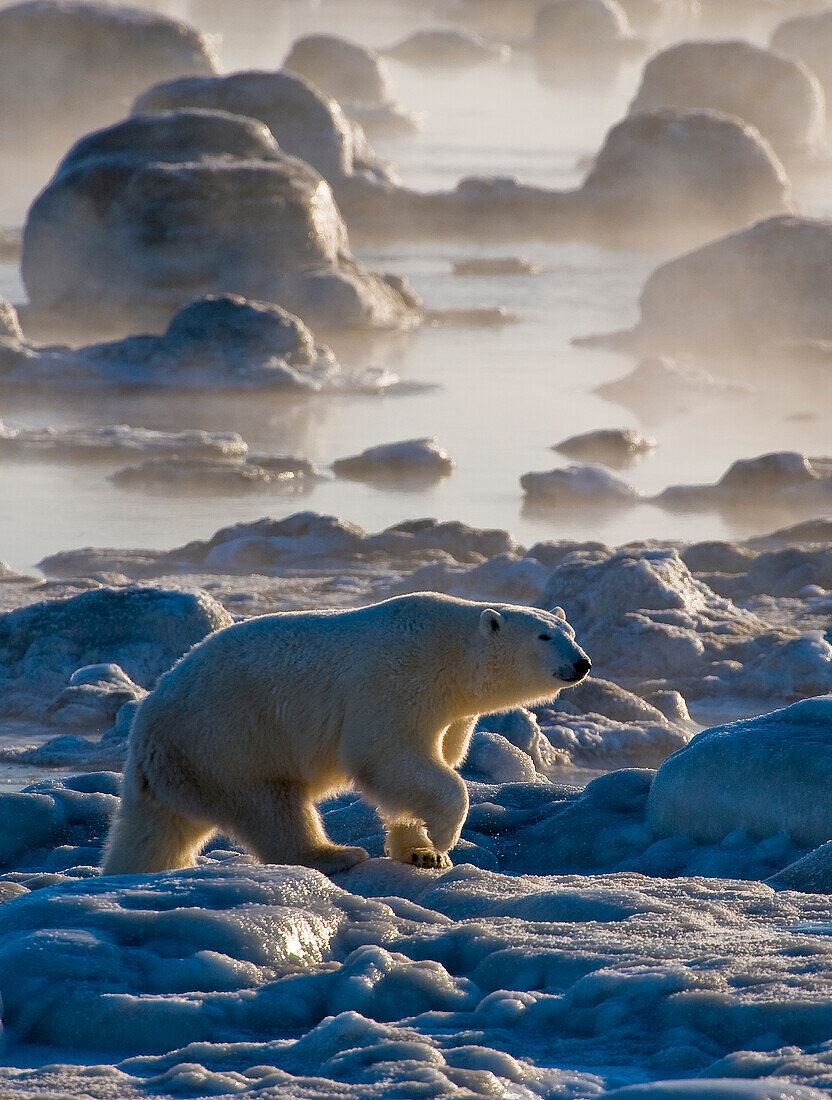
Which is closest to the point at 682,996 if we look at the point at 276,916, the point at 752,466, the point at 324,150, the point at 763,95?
the point at 276,916

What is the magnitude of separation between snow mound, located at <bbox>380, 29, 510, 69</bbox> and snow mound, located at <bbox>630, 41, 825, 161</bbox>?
3490 cm

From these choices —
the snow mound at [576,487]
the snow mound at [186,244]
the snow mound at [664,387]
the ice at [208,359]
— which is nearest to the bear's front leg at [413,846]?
the snow mound at [576,487]

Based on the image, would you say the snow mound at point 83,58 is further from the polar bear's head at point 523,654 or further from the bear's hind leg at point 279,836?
the bear's hind leg at point 279,836

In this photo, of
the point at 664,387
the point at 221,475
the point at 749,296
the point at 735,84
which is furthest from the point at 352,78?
the point at 221,475

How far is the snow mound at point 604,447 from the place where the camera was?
56.9 feet

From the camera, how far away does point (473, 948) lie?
435 centimetres

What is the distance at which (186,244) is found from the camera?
26.2 metres

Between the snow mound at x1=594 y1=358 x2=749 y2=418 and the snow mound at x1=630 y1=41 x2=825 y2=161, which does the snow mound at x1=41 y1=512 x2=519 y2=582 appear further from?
the snow mound at x1=630 y1=41 x2=825 y2=161

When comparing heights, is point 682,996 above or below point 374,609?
below

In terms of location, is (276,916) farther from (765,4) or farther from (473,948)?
(765,4)

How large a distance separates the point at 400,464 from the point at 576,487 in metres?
1.96

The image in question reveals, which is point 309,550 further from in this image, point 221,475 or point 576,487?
point 221,475

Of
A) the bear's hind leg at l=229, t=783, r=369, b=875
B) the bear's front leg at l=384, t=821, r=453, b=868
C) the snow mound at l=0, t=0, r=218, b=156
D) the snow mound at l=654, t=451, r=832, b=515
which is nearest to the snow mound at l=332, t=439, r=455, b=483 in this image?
the snow mound at l=654, t=451, r=832, b=515

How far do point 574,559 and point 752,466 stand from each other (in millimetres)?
4997
